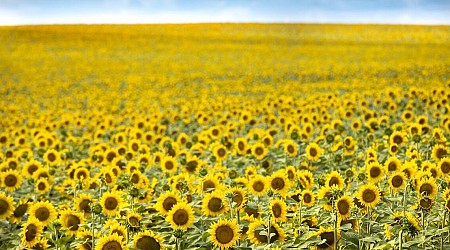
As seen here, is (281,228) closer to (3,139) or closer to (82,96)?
(3,139)

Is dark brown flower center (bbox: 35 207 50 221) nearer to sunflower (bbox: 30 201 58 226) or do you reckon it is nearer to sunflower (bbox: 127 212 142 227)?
sunflower (bbox: 30 201 58 226)

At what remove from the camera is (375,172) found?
507 cm

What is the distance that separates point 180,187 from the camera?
15.7ft

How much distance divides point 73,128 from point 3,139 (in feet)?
8.06

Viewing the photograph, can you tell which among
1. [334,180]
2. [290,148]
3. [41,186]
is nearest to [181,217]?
[334,180]

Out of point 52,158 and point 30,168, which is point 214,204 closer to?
point 30,168

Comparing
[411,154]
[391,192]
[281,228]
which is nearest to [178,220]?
[281,228]

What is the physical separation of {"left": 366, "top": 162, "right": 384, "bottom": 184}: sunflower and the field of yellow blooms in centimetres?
1

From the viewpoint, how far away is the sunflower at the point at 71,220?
4.59 metres

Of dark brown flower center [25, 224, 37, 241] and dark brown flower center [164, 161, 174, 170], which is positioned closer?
dark brown flower center [25, 224, 37, 241]

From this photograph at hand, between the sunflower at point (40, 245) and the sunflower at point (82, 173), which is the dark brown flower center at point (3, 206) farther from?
the sunflower at point (82, 173)

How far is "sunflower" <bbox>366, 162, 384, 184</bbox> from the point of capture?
16.5 ft

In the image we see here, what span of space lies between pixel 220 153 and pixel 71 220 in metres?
2.87

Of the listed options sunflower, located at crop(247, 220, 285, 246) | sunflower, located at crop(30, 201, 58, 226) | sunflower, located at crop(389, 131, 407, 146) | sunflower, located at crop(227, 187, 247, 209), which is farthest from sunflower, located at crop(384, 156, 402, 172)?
sunflower, located at crop(30, 201, 58, 226)
